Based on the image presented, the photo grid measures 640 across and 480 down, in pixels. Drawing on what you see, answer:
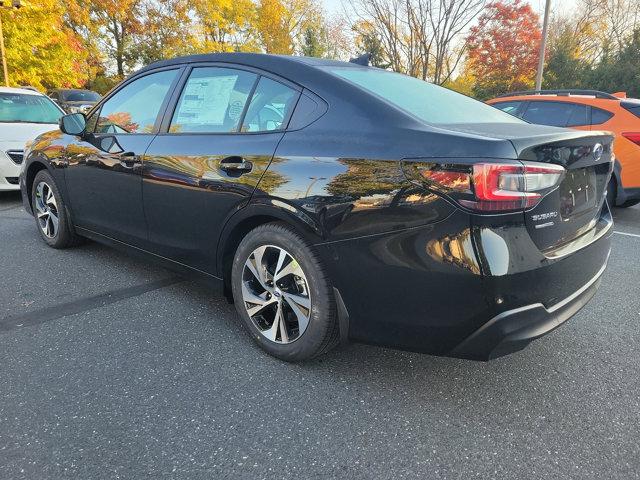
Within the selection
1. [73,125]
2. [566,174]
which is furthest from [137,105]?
[566,174]

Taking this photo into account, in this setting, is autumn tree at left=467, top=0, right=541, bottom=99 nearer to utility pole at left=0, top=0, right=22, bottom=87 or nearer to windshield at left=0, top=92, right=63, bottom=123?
utility pole at left=0, top=0, right=22, bottom=87

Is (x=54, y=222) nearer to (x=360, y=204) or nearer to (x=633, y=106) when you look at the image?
(x=360, y=204)

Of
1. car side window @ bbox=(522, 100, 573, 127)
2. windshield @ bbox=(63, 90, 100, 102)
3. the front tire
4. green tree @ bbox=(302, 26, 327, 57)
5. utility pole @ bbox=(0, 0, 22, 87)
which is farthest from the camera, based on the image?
green tree @ bbox=(302, 26, 327, 57)

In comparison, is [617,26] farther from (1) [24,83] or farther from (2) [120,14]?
Result: (1) [24,83]

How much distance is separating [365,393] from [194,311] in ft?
4.58

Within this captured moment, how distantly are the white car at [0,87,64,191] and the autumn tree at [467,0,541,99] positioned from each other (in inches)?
745

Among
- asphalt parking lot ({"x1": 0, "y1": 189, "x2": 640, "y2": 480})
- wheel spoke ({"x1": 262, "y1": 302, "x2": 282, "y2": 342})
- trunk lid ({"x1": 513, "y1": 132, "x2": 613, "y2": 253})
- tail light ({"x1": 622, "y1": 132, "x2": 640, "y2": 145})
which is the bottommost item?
asphalt parking lot ({"x1": 0, "y1": 189, "x2": 640, "y2": 480})

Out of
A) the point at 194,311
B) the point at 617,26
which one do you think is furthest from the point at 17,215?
the point at 617,26

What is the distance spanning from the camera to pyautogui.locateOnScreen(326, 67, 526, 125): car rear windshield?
90.4 inches

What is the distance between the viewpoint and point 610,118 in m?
5.94

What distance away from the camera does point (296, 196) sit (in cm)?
223

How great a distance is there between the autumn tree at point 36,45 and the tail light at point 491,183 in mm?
19162

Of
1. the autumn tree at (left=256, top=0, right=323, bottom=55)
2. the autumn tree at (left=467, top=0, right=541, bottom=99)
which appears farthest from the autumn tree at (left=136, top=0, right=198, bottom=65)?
the autumn tree at (left=467, top=0, right=541, bottom=99)

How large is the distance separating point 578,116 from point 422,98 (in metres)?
4.86
